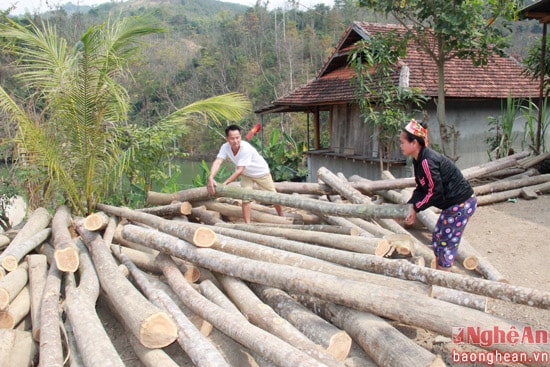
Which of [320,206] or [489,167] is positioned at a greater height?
[320,206]

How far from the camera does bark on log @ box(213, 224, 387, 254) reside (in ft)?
13.9

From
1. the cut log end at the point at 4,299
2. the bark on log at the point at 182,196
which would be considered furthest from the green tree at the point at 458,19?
the cut log end at the point at 4,299

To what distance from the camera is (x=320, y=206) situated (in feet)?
16.9

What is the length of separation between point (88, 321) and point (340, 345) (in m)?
1.92

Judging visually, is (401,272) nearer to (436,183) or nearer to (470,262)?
(436,183)

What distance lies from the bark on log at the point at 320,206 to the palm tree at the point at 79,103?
1478mm

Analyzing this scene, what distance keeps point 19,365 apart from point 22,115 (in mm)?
3591

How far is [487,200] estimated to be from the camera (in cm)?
777

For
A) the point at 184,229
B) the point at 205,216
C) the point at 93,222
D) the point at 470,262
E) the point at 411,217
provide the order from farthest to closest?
the point at 205,216
the point at 93,222
the point at 470,262
the point at 184,229
the point at 411,217

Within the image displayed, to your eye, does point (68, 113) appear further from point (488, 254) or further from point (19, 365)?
point (488, 254)

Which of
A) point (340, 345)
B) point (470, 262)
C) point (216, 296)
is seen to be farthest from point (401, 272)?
point (216, 296)

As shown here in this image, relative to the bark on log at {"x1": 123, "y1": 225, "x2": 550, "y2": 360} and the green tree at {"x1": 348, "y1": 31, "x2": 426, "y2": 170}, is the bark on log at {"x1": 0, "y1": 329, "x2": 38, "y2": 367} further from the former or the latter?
the green tree at {"x1": 348, "y1": 31, "x2": 426, "y2": 170}

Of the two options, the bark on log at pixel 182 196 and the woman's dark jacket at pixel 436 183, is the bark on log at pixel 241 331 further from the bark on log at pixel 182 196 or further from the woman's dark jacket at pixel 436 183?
the bark on log at pixel 182 196

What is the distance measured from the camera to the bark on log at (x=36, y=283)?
3748 mm
